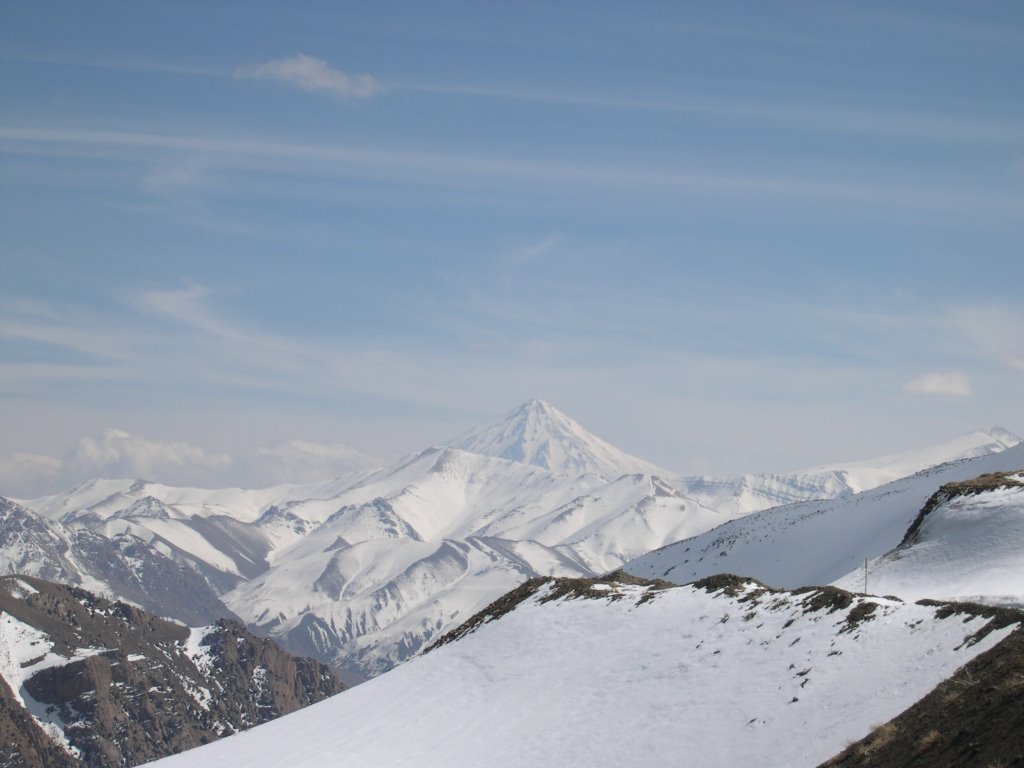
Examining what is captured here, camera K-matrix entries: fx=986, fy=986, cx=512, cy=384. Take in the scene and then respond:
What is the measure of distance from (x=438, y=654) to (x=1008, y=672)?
104 feet

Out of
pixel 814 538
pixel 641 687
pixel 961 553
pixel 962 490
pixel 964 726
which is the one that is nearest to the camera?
pixel 964 726

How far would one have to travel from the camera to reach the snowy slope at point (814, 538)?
71812mm

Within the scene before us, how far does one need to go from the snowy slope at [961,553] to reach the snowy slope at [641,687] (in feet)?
33.8

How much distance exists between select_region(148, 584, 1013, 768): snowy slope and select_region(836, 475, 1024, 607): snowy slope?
1031cm

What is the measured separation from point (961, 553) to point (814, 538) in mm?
37821

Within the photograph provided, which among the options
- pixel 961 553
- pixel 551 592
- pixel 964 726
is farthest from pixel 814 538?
pixel 964 726

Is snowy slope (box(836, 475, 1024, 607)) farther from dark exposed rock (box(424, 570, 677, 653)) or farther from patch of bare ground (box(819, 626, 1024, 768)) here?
patch of bare ground (box(819, 626, 1024, 768))

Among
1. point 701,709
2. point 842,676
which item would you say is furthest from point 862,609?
point 701,709

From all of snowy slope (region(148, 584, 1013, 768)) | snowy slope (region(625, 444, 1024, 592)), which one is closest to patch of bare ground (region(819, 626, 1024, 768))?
snowy slope (region(148, 584, 1013, 768))

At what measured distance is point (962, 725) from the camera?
61.4ft

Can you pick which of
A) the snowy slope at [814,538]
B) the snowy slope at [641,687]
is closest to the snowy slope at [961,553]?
the snowy slope at [641,687]

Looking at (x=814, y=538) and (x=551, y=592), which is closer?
(x=551, y=592)

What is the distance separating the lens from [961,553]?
45.7 metres

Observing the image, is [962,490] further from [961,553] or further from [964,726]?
[964,726]
